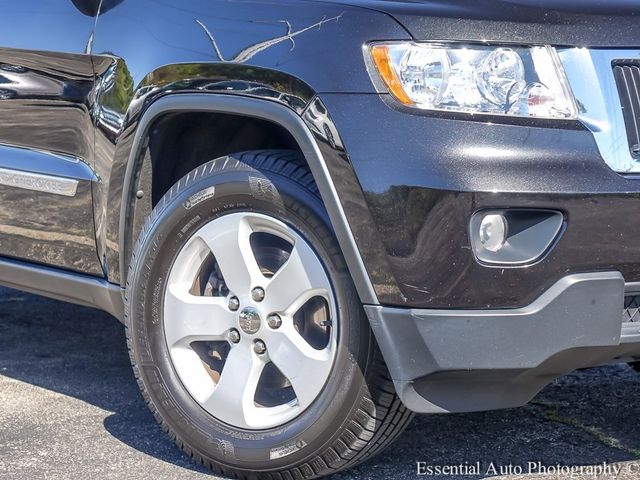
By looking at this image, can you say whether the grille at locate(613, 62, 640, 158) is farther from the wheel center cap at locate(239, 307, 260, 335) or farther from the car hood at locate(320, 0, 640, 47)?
the wheel center cap at locate(239, 307, 260, 335)

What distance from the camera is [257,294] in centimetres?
325

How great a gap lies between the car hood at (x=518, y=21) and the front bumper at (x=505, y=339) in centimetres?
57

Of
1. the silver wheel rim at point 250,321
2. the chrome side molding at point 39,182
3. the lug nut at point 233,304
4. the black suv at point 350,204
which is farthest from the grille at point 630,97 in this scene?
the chrome side molding at point 39,182

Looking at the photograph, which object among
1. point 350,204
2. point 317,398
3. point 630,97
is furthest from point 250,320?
point 630,97

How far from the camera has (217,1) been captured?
3.31m

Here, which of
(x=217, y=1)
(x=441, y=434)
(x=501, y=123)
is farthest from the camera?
(x=441, y=434)

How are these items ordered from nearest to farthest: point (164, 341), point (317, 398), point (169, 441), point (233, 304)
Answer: point (317, 398)
point (233, 304)
point (164, 341)
point (169, 441)

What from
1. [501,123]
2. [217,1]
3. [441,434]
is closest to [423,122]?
[501,123]

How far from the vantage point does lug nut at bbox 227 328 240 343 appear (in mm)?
3320

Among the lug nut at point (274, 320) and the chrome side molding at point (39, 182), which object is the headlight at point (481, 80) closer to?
the lug nut at point (274, 320)

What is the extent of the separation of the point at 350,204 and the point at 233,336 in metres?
0.59

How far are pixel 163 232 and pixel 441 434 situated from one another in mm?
1061

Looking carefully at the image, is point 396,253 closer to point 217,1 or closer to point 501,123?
point 501,123

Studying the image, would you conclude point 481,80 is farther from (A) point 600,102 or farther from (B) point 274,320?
(B) point 274,320
